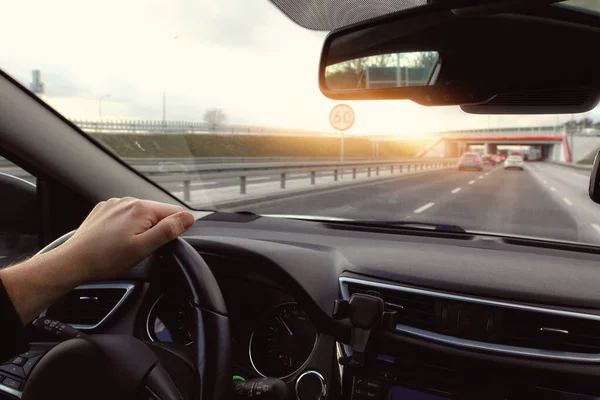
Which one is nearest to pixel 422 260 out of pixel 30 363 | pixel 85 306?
pixel 85 306

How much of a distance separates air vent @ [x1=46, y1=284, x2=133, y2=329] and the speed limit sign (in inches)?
147

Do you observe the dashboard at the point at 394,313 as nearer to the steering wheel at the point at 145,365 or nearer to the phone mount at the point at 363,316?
the phone mount at the point at 363,316

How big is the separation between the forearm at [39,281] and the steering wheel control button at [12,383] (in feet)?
2.94

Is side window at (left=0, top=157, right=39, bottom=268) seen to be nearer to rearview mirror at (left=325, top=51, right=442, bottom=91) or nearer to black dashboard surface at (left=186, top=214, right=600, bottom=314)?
black dashboard surface at (left=186, top=214, right=600, bottom=314)

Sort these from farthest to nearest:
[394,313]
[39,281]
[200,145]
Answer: [200,145]
[394,313]
[39,281]

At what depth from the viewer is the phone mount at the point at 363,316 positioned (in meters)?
2.27

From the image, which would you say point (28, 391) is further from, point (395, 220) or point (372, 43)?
point (395, 220)

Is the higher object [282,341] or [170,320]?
[170,320]

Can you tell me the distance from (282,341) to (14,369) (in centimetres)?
122

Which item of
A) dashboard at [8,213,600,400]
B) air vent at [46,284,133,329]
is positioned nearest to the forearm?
dashboard at [8,213,600,400]

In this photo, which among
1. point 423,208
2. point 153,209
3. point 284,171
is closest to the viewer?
point 153,209

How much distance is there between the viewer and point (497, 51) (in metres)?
1.96

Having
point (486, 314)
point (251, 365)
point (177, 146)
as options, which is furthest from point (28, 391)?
point (177, 146)

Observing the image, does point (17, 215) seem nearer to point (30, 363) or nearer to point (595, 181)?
point (30, 363)
